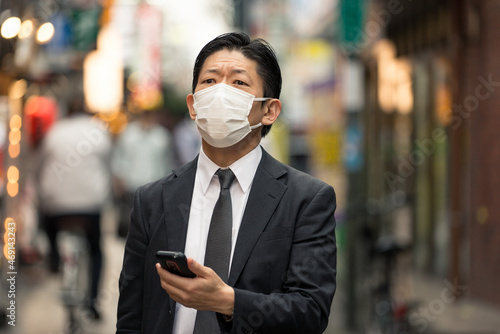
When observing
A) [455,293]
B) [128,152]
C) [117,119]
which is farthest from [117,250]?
[117,119]

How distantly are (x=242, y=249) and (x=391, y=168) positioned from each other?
10826mm

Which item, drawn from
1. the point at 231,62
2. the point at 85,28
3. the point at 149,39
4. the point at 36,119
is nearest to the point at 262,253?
the point at 231,62

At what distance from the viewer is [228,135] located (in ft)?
8.43

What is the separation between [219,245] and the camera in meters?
2.48

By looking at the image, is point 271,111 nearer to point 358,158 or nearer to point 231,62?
point 231,62

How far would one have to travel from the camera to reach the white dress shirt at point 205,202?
252 centimetres

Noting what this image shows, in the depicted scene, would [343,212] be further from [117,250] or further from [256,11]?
[256,11]

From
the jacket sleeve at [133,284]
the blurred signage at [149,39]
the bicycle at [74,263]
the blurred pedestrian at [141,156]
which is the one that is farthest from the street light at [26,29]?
the blurred signage at [149,39]

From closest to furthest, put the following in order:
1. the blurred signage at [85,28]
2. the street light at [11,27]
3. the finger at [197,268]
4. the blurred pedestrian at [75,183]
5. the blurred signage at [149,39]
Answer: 1. the finger at [197,268]
2. the street light at [11,27]
3. the blurred pedestrian at [75,183]
4. the blurred signage at [85,28]
5. the blurred signage at [149,39]

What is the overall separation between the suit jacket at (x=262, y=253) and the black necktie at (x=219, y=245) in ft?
0.13

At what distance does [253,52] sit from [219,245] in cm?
65

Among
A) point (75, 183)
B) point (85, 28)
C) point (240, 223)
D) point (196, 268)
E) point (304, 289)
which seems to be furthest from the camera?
point (85, 28)

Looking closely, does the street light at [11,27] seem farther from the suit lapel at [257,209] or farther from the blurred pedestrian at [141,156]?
the suit lapel at [257,209]

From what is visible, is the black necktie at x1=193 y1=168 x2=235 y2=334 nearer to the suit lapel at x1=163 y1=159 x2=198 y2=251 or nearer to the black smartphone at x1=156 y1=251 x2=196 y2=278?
the suit lapel at x1=163 y1=159 x2=198 y2=251
